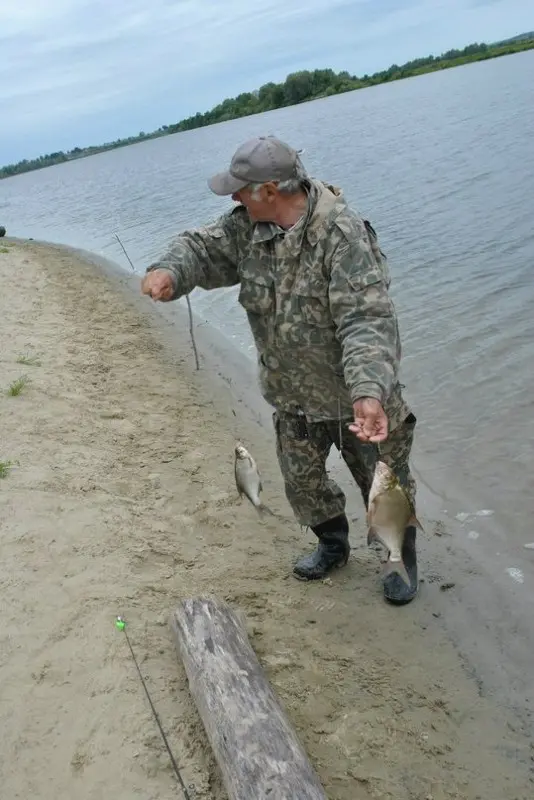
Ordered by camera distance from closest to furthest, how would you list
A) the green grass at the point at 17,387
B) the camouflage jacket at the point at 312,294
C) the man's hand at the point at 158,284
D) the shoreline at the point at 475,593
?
the camouflage jacket at the point at 312,294 < the man's hand at the point at 158,284 < the shoreline at the point at 475,593 < the green grass at the point at 17,387

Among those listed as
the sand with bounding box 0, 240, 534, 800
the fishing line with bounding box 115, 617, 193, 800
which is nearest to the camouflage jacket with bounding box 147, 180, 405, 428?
the sand with bounding box 0, 240, 534, 800

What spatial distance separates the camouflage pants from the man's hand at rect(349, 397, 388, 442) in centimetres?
75

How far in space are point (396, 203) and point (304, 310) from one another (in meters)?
15.6

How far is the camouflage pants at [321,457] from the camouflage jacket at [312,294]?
0.14 metres

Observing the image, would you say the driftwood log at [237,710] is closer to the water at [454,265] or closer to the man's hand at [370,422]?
the man's hand at [370,422]

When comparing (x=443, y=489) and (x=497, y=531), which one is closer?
(x=497, y=531)

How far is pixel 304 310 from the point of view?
366cm

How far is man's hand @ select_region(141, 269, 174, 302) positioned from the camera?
372 centimetres

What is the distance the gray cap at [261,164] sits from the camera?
3.44m

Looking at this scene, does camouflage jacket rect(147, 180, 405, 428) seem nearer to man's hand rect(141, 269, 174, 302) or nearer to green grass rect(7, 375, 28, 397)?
man's hand rect(141, 269, 174, 302)

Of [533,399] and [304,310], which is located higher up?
[304,310]

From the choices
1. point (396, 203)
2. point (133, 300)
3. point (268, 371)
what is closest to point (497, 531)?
point (268, 371)

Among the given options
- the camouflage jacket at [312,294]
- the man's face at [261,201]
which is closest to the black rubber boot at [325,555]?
the camouflage jacket at [312,294]

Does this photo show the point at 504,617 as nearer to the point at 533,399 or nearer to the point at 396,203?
the point at 533,399
